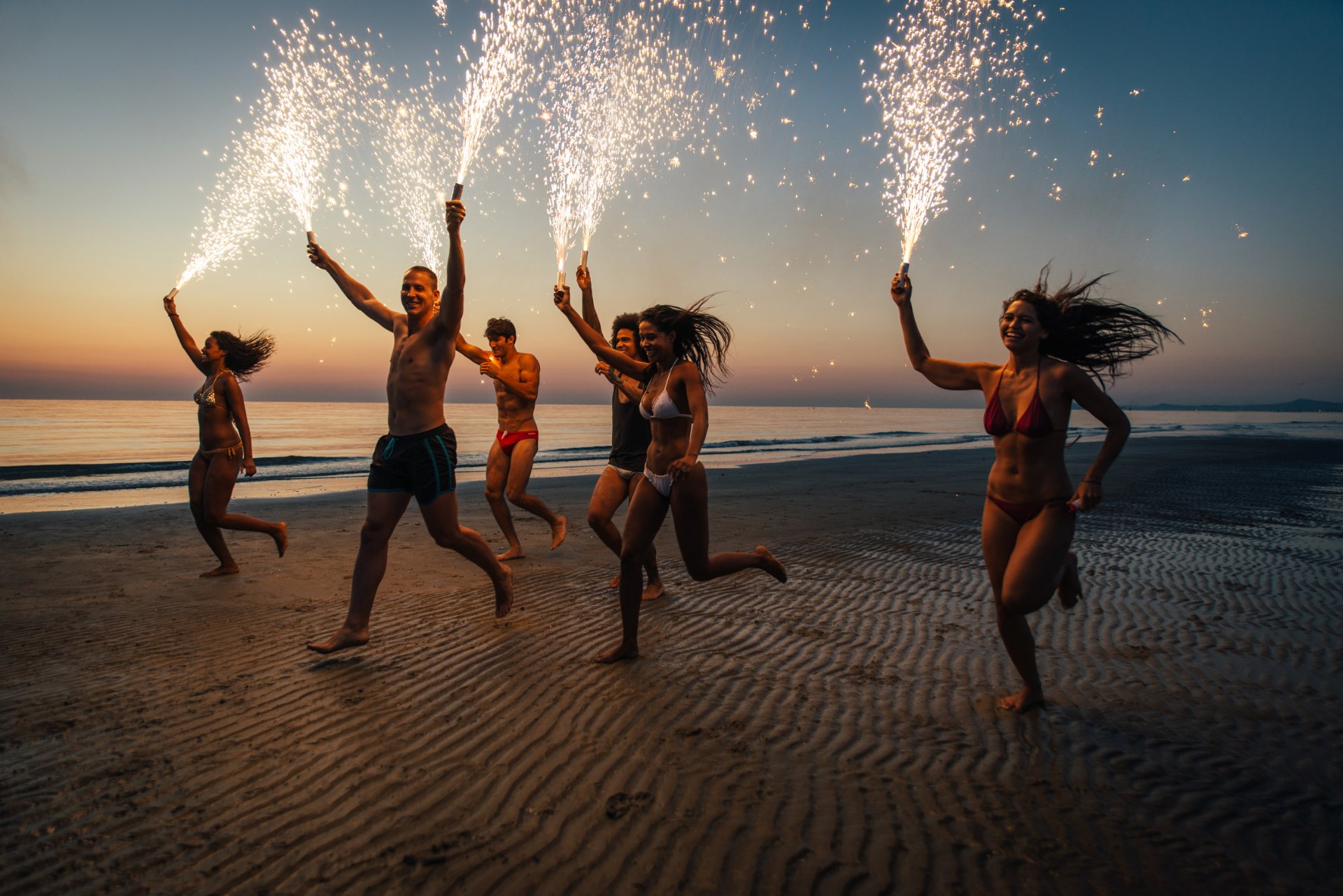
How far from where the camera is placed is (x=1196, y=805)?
286 cm

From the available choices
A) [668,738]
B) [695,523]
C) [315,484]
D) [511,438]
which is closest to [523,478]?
[511,438]

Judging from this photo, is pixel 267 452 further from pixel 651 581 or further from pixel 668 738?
pixel 668 738

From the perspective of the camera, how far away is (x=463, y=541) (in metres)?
4.88

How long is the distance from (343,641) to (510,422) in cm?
359

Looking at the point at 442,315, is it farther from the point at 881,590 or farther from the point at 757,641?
the point at 881,590

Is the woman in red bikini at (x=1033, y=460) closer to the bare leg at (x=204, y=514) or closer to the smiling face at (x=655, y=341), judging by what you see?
the smiling face at (x=655, y=341)

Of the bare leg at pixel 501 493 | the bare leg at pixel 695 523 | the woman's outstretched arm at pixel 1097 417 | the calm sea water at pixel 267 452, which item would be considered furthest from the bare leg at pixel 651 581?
the calm sea water at pixel 267 452

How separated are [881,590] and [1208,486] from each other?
1369cm

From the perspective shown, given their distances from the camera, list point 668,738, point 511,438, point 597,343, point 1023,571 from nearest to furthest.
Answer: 1. point 668,738
2. point 1023,571
3. point 597,343
4. point 511,438

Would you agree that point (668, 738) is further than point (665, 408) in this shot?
No

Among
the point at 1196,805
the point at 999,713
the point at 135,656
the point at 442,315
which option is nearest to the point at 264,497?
the point at 135,656

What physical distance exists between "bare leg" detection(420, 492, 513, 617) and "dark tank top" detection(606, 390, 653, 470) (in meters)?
1.52

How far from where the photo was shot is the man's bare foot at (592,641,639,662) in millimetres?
4418

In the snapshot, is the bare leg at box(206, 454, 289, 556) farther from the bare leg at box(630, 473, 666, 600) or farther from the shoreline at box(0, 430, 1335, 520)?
the shoreline at box(0, 430, 1335, 520)
